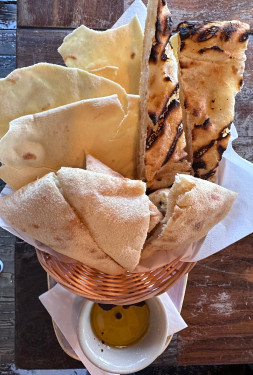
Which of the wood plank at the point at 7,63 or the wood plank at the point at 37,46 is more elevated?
the wood plank at the point at 37,46

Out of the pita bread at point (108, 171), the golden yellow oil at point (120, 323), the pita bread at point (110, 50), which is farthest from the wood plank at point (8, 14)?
the golden yellow oil at point (120, 323)

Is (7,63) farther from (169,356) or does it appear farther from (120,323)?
(169,356)

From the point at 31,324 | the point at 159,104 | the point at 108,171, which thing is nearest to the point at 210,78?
the point at 159,104

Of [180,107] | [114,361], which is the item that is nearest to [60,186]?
[180,107]

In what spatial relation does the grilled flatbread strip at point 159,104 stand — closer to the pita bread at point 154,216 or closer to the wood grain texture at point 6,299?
the pita bread at point 154,216

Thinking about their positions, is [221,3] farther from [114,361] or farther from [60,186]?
[114,361]

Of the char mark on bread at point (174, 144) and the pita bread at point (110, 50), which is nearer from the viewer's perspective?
the char mark on bread at point (174, 144)
